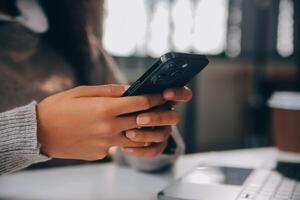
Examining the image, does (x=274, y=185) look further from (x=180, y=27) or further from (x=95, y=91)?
(x=180, y=27)

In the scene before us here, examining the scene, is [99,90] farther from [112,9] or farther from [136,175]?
[112,9]

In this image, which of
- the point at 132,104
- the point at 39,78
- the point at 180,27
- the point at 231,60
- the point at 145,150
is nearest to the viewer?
the point at 132,104

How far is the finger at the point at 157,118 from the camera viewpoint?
562mm

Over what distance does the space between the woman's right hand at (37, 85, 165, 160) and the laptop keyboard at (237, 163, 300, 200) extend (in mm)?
188

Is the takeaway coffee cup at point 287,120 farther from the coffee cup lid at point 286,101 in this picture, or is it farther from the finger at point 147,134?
the finger at point 147,134

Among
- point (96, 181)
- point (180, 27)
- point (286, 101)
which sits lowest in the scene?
point (96, 181)

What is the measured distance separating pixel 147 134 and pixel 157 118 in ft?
0.12

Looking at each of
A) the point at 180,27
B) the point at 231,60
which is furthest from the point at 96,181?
the point at 231,60

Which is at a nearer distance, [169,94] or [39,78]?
[169,94]

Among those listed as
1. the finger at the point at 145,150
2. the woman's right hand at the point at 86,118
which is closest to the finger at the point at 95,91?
the woman's right hand at the point at 86,118

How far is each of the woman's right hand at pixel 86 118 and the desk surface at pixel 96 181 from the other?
107 millimetres

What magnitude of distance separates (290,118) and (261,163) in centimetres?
14

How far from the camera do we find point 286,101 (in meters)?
0.96

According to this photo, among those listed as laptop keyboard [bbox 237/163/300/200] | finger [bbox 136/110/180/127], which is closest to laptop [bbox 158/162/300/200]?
laptop keyboard [bbox 237/163/300/200]
